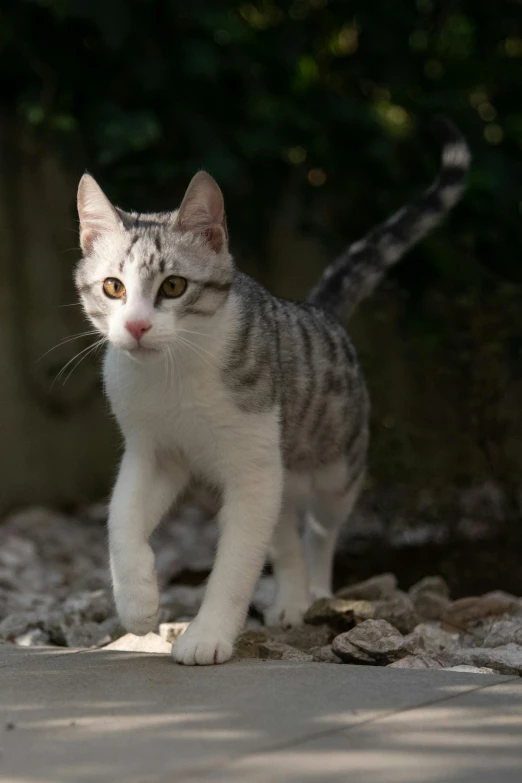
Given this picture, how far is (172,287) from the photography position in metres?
2.94

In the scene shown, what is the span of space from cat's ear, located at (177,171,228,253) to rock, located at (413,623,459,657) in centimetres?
130

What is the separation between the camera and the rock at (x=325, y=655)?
3.04m

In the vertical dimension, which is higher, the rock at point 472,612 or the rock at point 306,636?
the rock at point 472,612

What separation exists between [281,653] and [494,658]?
61cm

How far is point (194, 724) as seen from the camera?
7.06 feet

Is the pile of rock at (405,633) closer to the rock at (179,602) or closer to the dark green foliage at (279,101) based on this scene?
the rock at (179,602)

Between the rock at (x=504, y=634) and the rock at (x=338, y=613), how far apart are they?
1.27 feet

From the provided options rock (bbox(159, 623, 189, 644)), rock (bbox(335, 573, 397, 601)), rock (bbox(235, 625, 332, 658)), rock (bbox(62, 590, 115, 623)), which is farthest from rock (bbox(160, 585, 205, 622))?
rock (bbox(335, 573, 397, 601))

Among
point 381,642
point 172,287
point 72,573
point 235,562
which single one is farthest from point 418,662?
point 72,573

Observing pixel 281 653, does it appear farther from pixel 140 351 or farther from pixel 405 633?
pixel 140 351

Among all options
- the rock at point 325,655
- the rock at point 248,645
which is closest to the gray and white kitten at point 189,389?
the rock at point 248,645

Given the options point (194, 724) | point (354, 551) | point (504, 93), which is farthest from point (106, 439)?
point (194, 724)

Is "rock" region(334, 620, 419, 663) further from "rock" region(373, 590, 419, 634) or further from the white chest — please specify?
the white chest

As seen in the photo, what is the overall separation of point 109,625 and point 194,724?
5.79ft
